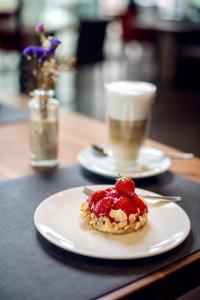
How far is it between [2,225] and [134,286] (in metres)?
0.28

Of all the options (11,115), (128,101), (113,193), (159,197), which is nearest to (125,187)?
(113,193)

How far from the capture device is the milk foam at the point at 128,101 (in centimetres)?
108

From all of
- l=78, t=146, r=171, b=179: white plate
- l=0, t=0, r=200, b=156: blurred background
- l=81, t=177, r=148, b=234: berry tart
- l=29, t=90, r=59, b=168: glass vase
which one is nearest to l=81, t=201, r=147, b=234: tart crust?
l=81, t=177, r=148, b=234: berry tart

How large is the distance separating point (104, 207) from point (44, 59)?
0.46 meters

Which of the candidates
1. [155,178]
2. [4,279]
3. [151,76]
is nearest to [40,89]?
[155,178]

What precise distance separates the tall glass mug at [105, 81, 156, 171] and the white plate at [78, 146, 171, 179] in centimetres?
3

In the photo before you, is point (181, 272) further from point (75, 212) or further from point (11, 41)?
point (11, 41)

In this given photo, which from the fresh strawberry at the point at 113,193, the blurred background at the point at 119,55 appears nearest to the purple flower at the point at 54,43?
the fresh strawberry at the point at 113,193

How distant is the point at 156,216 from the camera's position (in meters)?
0.84

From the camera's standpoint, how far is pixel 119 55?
691 cm

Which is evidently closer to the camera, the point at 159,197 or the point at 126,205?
the point at 126,205

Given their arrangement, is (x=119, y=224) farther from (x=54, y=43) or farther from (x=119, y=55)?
(x=119, y=55)

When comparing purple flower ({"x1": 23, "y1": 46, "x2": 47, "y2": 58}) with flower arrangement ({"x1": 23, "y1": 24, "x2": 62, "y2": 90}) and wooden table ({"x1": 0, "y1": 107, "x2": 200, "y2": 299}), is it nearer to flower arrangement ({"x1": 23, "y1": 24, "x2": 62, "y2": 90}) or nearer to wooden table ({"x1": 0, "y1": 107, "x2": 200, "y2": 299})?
flower arrangement ({"x1": 23, "y1": 24, "x2": 62, "y2": 90})

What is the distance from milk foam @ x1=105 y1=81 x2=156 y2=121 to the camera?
42.7 inches
